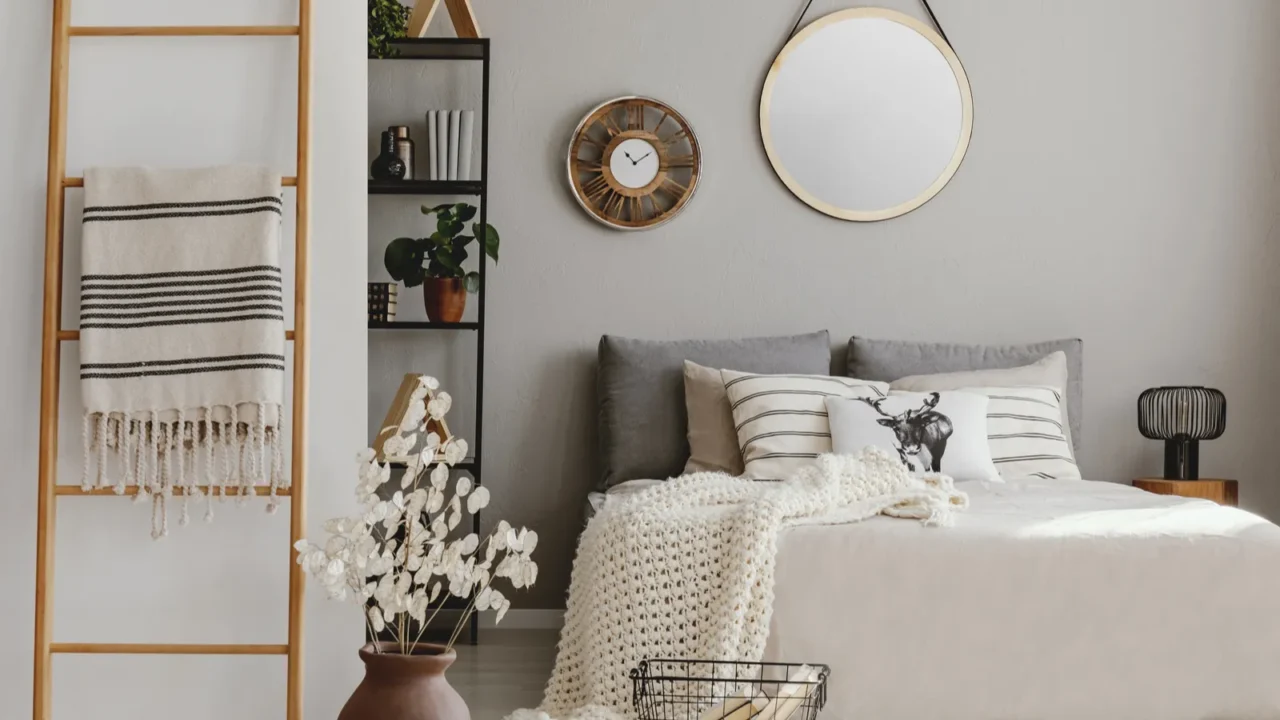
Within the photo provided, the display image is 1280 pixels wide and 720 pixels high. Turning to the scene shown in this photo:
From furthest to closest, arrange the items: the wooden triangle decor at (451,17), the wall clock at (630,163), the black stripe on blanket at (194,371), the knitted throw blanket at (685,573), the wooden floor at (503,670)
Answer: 1. the wall clock at (630,163)
2. the wooden triangle decor at (451,17)
3. the wooden floor at (503,670)
4. the knitted throw blanket at (685,573)
5. the black stripe on blanket at (194,371)

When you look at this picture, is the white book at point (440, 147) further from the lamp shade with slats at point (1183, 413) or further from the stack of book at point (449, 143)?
the lamp shade with slats at point (1183, 413)

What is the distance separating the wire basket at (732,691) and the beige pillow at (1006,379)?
5.29ft

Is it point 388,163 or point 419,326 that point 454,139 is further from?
point 419,326

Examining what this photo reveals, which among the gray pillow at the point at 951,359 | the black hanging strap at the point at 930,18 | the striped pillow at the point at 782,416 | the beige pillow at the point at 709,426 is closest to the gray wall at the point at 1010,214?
the black hanging strap at the point at 930,18

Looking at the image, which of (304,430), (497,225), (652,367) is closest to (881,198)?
(652,367)

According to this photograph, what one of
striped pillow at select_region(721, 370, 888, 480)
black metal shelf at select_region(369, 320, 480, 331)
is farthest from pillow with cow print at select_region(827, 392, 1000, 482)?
black metal shelf at select_region(369, 320, 480, 331)

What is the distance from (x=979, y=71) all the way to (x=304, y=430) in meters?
3.05

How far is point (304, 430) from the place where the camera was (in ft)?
7.19

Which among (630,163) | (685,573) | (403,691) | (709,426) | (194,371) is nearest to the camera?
(403,691)

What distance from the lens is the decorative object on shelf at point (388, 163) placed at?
3.85 m

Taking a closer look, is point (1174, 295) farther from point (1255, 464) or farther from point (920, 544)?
point (920, 544)

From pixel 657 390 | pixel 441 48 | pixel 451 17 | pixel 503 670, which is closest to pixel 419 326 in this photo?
pixel 657 390

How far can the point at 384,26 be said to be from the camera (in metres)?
3.77

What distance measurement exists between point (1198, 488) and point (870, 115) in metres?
1.76
